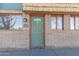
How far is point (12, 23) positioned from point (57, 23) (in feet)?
9.09

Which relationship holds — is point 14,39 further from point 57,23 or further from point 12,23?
point 57,23

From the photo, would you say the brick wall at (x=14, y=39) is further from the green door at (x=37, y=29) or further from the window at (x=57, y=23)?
the window at (x=57, y=23)

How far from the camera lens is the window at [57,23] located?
13906 mm

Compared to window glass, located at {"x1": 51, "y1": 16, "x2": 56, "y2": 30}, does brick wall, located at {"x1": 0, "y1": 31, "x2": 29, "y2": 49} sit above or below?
below

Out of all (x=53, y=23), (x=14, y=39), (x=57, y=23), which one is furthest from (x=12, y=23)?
(x=57, y=23)

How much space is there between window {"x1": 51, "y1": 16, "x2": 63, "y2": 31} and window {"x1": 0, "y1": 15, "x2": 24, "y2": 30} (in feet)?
6.33

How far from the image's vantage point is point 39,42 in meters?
13.8

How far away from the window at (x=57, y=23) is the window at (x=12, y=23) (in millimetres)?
1931

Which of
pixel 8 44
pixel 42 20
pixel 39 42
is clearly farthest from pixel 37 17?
pixel 8 44

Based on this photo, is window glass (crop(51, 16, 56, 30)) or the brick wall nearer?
the brick wall

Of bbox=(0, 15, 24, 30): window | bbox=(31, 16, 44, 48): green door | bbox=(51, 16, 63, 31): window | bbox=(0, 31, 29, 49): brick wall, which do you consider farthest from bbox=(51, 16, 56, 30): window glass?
bbox=(0, 15, 24, 30): window

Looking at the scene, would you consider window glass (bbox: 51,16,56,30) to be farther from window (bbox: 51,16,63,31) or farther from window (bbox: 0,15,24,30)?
window (bbox: 0,15,24,30)

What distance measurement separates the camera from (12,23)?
44.5 feet

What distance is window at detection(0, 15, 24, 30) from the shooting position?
13445 mm
